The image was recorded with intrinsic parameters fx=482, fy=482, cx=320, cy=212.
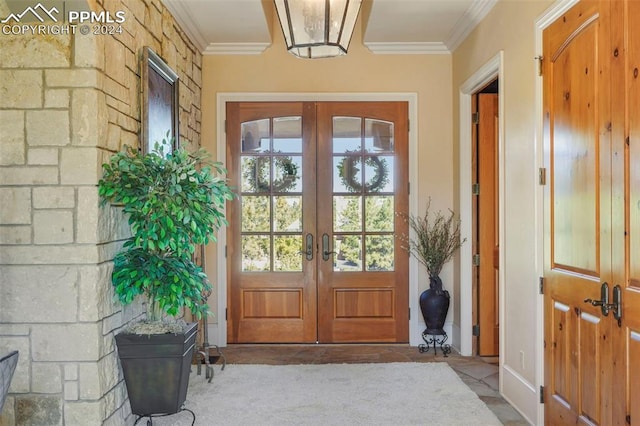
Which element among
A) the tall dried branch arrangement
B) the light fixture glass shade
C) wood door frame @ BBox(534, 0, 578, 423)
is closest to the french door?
the tall dried branch arrangement

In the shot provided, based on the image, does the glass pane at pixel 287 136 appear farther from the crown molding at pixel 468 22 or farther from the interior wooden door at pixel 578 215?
the interior wooden door at pixel 578 215

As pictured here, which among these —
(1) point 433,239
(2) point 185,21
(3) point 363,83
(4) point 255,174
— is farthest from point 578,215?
(2) point 185,21

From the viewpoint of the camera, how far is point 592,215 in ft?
7.46

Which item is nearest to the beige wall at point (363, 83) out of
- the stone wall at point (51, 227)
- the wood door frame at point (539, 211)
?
the wood door frame at point (539, 211)

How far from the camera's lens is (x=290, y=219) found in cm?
471

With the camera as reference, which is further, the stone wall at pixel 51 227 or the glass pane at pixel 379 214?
the glass pane at pixel 379 214

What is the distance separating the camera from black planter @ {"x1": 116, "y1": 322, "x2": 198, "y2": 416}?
2547 millimetres

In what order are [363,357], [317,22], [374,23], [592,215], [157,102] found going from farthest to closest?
[363,357] → [374,23] → [157,102] → [317,22] → [592,215]

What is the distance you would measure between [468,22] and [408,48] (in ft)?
2.51

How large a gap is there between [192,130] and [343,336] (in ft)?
7.91

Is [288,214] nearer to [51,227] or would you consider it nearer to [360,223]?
[360,223]

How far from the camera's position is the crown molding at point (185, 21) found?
11.8ft

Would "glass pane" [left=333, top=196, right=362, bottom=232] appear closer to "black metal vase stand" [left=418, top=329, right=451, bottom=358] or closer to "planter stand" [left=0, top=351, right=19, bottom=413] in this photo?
"black metal vase stand" [left=418, top=329, right=451, bottom=358]

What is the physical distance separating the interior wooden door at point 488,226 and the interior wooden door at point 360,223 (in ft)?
2.36
